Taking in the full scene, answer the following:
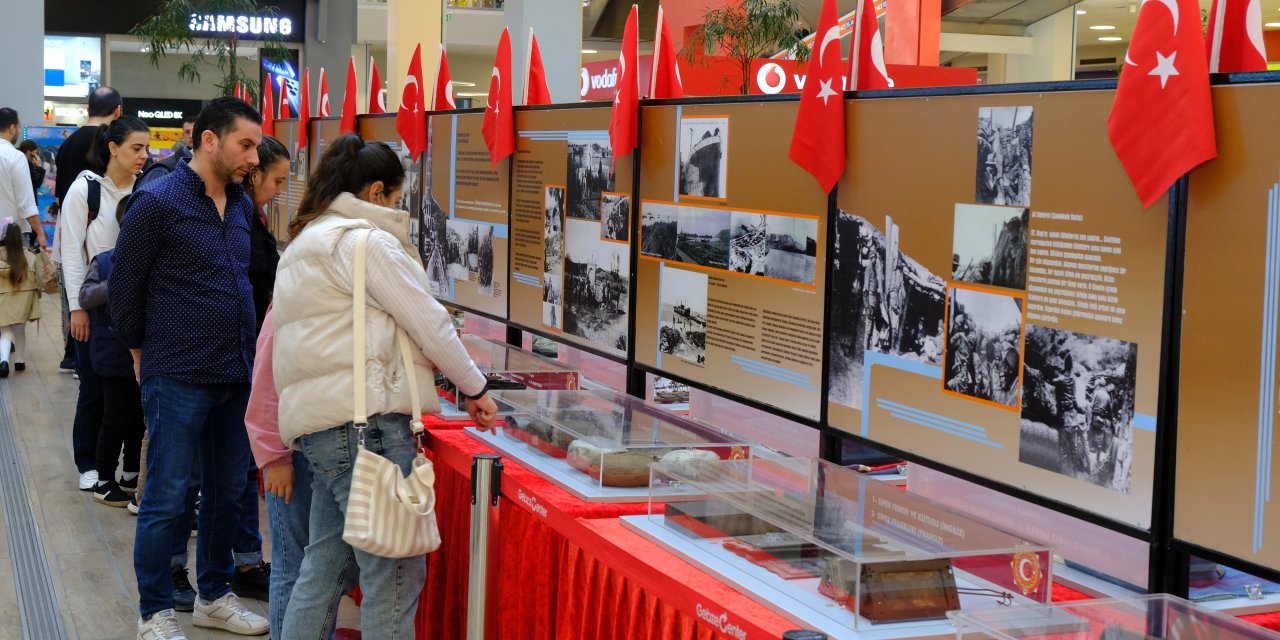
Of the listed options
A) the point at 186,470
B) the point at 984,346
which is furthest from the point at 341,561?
the point at 984,346

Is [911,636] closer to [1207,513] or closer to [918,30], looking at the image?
[1207,513]

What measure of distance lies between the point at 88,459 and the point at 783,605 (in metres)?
4.71

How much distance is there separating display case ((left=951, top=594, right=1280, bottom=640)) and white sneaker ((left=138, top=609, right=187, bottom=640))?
104 inches

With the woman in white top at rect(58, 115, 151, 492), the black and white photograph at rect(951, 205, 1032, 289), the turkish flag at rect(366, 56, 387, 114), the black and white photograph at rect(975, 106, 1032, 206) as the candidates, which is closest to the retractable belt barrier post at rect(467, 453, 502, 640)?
the black and white photograph at rect(951, 205, 1032, 289)

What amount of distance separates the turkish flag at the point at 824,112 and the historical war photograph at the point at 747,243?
277 millimetres

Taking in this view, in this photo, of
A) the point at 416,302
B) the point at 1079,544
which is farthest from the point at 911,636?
the point at 416,302

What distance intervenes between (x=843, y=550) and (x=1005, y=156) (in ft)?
2.69

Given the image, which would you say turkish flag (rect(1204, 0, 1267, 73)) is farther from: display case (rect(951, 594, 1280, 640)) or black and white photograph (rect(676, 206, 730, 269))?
black and white photograph (rect(676, 206, 730, 269))

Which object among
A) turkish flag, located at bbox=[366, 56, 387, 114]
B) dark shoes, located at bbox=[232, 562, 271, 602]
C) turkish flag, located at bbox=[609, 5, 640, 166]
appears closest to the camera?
turkish flag, located at bbox=[609, 5, 640, 166]

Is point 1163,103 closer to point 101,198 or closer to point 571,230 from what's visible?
point 571,230

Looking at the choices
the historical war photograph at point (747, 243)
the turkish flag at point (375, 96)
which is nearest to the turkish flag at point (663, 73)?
the historical war photograph at point (747, 243)

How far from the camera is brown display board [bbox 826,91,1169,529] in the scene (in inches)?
82.0

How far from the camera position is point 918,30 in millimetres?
8922

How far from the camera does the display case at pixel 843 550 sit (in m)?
1.91
